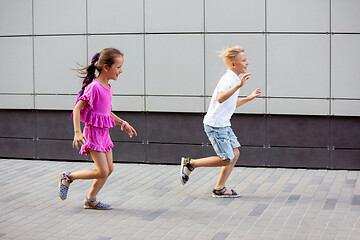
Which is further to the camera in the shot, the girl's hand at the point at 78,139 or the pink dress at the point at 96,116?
the pink dress at the point at 96,116

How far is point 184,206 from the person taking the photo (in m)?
7.17

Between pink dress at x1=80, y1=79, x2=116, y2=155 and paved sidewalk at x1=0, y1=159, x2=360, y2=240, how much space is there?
748 mm

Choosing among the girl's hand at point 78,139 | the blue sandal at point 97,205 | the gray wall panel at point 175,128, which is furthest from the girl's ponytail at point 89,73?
the gray wall panel at point 175,128

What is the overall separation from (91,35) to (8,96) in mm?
1795

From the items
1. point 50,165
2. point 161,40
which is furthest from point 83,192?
point 161,40

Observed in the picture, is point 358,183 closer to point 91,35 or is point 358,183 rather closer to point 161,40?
point 161,40

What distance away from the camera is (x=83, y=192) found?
26.2 ft

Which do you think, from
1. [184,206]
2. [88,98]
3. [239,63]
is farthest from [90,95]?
[239,63]

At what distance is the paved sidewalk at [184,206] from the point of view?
6.04m

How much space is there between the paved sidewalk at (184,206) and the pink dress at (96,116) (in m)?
0.75

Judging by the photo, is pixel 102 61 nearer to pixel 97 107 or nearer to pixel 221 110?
pixel 97 107

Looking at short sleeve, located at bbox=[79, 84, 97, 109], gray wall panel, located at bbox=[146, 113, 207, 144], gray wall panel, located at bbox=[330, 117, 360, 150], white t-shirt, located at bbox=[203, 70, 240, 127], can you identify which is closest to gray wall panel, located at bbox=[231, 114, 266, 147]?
gray wall panel, located at bbox=[146, 113, 207, 144]

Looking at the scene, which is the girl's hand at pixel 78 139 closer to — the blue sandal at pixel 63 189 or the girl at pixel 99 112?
the girl at pixel 99 112

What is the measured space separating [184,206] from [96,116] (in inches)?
56.4
